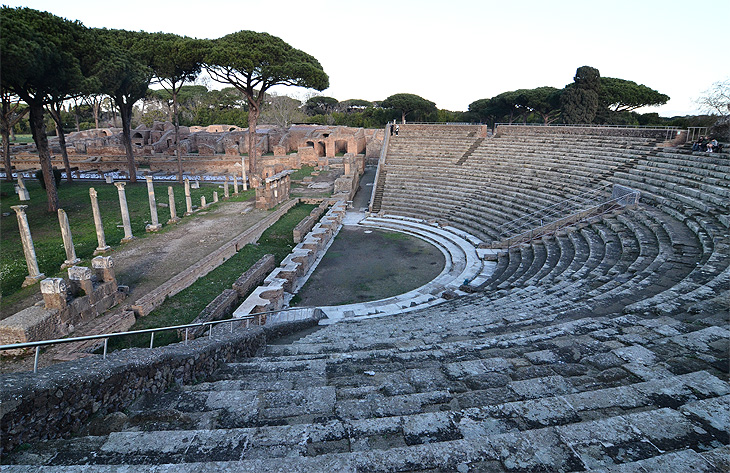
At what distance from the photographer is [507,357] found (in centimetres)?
502

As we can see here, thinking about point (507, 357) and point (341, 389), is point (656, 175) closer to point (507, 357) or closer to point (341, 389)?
point (507, 357)

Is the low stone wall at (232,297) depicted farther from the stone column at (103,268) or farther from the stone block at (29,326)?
the stone column at (103,268)

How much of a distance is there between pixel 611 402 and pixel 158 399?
15.0 feet

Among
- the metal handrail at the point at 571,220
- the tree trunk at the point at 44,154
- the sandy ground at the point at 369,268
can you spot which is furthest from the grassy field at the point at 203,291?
the tree trunk at the point at 44,154

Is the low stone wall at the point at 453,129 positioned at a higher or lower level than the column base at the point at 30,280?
higher

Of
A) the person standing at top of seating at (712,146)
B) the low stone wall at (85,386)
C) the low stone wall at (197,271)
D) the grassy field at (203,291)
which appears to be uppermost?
the person standing at top of seating at (712,146)

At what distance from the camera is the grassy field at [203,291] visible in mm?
9125

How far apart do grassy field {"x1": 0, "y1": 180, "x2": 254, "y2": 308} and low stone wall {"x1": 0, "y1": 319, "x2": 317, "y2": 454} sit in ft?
27.8

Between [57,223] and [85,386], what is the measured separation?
18.4m

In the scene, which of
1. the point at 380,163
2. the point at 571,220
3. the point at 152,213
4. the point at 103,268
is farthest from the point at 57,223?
the point at 571,220

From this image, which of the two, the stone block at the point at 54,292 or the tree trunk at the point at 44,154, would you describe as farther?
the tree trunk at the point at 44,154

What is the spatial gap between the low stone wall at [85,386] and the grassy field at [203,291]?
439cm

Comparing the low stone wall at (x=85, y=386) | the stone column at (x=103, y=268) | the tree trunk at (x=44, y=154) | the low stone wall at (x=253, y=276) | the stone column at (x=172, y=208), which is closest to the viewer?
the low stone wall at (x=85, y=386)

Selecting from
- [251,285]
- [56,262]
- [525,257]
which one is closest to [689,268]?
[525,257]
